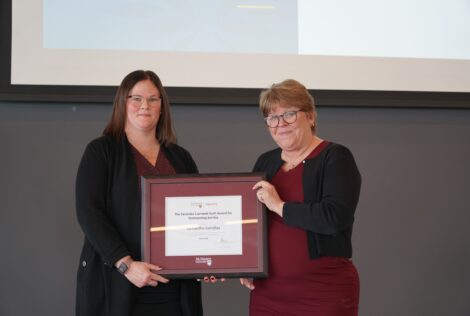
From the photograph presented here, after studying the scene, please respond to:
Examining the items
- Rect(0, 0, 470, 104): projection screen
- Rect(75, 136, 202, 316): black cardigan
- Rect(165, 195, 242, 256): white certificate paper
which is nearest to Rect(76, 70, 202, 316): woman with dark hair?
Rect(75, 136, 202, 316): black cardigan

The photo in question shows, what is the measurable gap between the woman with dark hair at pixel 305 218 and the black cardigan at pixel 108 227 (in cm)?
36

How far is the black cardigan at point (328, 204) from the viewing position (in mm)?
1697

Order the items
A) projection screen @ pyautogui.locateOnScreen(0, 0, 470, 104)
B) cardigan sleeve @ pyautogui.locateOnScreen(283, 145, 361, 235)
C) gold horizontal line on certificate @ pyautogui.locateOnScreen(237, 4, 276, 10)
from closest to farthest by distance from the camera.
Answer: cardigan sleeve @ pyautogui.locateOnScreen(283, 145, 361, 235)
projection screen @ pyautogui.locateOnScreen(0, 0, 470, 104)
gold horizontal line on certificate @ pyautogui.locateOnScreen(237, 4, 276, 10)

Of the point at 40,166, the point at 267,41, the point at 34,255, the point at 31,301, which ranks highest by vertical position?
the point at 267,41

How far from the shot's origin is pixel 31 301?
8.54ft

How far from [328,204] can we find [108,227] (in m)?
0.72

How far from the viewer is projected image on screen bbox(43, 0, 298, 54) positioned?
8.52 ft

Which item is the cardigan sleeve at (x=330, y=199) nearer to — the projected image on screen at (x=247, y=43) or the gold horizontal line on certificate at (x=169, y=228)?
the gold horizontal line on certificate at (x=169, y=228)

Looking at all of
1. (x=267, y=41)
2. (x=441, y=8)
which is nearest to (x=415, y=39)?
(x=441, y=8)

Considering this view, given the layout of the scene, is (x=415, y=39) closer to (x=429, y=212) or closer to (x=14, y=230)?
(x=429, y=212)

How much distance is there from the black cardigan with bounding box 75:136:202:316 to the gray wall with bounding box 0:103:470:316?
0.81 metres

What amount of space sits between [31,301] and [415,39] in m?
2.33

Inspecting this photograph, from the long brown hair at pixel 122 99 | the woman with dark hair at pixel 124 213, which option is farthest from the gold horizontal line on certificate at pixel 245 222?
the long brown hair at pixel 122 99

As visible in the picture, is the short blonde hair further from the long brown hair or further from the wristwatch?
the wristwatch
